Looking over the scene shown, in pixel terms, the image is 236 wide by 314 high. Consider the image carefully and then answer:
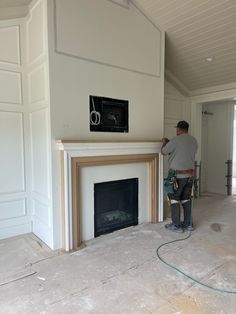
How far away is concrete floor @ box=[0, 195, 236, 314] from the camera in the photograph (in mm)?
1986

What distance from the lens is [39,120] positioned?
10.5 ft

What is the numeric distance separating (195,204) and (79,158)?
122 inches

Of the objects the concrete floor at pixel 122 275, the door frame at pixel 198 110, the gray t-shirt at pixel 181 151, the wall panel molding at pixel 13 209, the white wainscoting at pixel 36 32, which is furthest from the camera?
the door frame at pixel 198 110

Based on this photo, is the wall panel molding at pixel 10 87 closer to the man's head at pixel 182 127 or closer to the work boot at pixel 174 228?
the man's head at pixel 182 127

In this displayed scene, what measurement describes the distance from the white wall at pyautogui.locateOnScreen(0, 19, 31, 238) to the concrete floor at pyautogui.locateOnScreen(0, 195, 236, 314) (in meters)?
0.34

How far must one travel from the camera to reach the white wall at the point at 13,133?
10.8ft

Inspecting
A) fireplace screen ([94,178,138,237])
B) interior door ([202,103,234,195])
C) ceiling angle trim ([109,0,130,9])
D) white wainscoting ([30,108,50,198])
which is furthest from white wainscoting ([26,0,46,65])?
interior door ([202,103,234,195])

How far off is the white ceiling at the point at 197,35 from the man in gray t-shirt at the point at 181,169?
1.45 m

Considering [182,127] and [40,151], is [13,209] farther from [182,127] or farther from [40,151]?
[182,127]

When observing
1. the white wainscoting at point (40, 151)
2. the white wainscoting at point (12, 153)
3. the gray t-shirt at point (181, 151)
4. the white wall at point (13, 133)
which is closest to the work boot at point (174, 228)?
the gray t-shirt at point (181, 151)

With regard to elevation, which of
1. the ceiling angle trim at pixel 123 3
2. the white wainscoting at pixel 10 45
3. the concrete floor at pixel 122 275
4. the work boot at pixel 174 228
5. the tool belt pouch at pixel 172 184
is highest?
the ceiling angle trim at pixel 123 3

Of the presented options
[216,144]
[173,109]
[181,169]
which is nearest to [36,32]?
[181,169]

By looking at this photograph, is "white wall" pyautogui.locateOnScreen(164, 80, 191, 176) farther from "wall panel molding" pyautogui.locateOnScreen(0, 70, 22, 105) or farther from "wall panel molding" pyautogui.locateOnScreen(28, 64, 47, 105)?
"wall panel molding" pyautogui.locateOnScreen(0, 70, 22, 105)

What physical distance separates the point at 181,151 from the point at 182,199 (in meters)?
0.74
